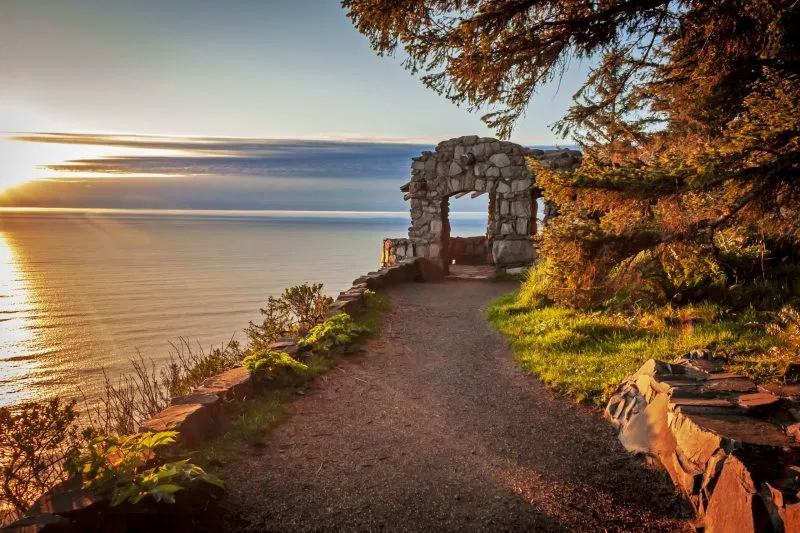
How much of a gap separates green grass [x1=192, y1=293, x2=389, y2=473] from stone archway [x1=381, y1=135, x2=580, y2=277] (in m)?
10.3

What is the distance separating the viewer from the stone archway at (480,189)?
17.0 metres

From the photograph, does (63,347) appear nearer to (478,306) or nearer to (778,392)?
(478,306)

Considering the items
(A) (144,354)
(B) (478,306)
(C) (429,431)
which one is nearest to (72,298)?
(A) (144,354)

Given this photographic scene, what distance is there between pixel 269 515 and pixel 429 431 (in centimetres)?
211

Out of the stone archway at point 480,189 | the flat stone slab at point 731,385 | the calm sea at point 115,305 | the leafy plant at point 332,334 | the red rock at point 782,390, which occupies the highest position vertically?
the stone archway at point 480,189

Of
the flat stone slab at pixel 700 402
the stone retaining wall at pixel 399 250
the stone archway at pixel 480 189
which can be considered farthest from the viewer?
the stone retaining wall at pixel 399 250

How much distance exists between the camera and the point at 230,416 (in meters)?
5.59

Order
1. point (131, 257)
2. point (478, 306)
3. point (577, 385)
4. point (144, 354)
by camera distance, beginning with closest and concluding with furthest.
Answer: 1. point (577, 385)
2. point (478, 306)
3. point (144, 354)
4. point (131, 257)

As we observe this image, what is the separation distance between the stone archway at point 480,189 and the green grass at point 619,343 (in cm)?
777

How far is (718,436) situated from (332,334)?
572cm

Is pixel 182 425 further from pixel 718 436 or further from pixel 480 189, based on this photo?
pixel 480 189

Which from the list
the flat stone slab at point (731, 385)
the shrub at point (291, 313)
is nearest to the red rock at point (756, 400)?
the flat stone slab at point (731, 385)

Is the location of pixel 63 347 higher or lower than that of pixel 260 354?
lower

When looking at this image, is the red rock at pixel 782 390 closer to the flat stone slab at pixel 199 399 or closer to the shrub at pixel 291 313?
the flat stone slab at pixel 199 399
